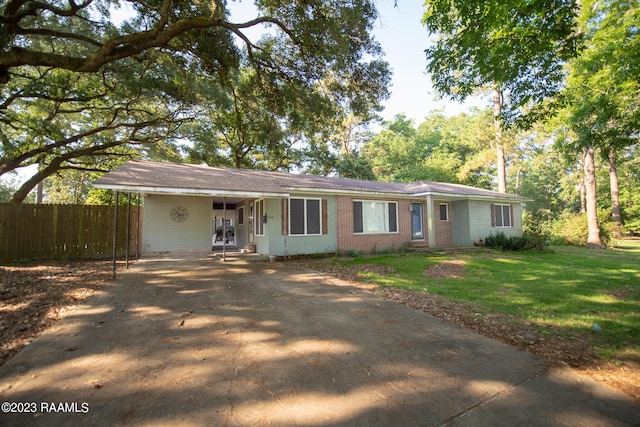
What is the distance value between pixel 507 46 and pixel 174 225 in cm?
1260

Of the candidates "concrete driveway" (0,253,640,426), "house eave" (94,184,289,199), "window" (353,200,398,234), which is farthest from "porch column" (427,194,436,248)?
"concrete driveway" (0,253,640,426)

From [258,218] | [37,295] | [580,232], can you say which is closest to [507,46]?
[258,218]

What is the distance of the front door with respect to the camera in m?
14.7

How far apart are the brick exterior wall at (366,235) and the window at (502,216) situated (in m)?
6.10

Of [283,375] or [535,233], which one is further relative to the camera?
[535,233]

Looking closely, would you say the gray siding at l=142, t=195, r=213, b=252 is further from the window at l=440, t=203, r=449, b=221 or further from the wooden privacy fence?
the window at l=440, t=203, r=449, b=221

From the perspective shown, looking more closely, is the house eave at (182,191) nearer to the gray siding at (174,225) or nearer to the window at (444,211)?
the gray siding at (174,225)

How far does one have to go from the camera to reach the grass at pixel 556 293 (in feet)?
13.4

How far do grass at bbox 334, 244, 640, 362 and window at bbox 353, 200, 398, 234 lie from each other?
9.10 ft

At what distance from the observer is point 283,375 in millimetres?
2836

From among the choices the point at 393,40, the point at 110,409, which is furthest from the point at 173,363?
the point at 393,40

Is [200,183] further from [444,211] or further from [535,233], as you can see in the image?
[535,233]

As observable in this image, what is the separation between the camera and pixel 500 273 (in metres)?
8.52

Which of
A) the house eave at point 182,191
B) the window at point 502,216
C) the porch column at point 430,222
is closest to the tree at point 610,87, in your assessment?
the porch column at point 430,222
